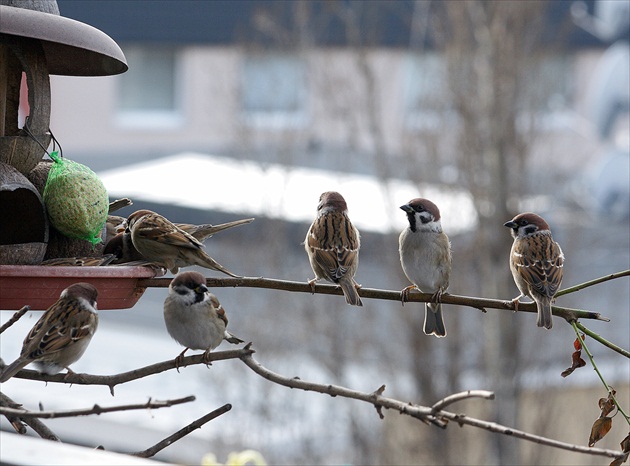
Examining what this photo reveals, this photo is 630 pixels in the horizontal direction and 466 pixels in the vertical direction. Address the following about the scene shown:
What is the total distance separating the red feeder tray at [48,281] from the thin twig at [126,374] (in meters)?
0.14

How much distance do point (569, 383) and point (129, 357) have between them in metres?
4.26

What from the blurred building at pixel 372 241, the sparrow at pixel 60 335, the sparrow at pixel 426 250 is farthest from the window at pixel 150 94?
the sparrow at pixel 60 335

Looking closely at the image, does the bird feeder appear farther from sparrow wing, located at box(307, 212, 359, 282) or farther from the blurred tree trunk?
the blurred tree trunk

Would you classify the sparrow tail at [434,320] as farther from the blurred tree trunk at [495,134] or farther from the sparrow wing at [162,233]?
the blurred tree trunk at [495,134]

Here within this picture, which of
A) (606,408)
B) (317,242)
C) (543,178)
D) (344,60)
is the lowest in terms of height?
(606,408)

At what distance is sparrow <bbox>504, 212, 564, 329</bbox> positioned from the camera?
284cm

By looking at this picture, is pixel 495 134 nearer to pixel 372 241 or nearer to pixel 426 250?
pixel 372 241

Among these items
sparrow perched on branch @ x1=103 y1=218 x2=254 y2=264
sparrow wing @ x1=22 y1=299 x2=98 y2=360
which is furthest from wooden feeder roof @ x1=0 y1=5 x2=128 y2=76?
Answer: sparrow wing @ x1=22 y1=299 x2=98 y2=360

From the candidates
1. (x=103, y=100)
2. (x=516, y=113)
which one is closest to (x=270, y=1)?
(x=516, y=113)

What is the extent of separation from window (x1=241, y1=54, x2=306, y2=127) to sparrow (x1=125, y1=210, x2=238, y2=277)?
674 centimetres

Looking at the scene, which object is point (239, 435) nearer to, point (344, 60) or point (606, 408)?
point (344, 60)

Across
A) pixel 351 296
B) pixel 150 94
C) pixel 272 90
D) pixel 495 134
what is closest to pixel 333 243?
pixel 351 296

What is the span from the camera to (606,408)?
5.45 feet

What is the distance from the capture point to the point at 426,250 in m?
3.05
